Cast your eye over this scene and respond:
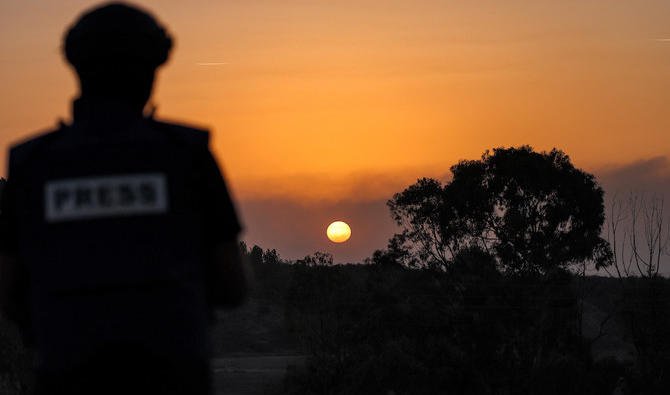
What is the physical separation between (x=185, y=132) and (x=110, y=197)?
24cm

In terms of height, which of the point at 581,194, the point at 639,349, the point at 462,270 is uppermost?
the point at 581,194

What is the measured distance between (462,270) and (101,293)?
161 feet

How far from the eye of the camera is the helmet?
2244 mm

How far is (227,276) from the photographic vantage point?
2.23 m

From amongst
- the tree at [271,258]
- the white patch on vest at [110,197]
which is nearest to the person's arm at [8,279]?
the white patch on vest at [110,197]

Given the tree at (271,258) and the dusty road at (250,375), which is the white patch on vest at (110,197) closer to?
the dusty road at (250,375)

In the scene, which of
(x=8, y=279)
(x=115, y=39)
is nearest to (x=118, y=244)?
(x=8, y=279)

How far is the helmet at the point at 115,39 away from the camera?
224cm

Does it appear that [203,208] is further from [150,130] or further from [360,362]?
[360,362]

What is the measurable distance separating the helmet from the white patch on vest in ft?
1.07

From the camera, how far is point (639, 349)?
154 ft

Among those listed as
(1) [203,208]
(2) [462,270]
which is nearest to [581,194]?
(2) [462,270]

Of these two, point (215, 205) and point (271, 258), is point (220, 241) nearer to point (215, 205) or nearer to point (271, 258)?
point (215, 205)

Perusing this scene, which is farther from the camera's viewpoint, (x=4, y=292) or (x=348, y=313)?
(x=348, y=313)
